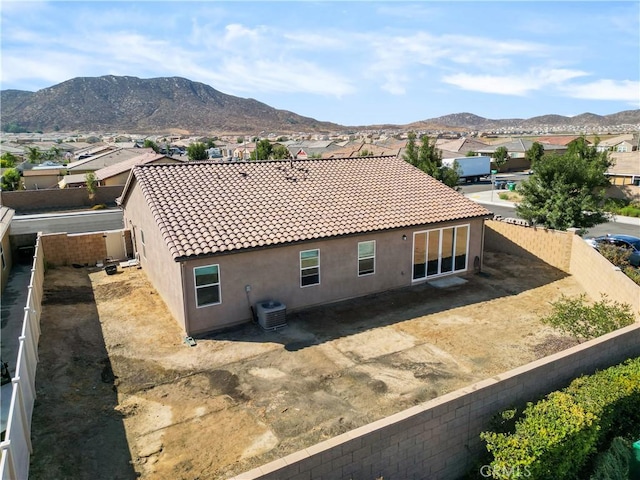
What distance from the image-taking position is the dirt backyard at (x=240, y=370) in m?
9.13

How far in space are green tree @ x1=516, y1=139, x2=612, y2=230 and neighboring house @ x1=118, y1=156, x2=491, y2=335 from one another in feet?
20.2

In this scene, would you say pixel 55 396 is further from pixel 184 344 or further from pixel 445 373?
pixel 445 373

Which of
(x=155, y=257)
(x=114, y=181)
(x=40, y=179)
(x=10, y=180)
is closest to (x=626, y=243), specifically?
(x=155, y=257)

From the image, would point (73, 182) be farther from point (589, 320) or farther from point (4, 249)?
point (589, 320)

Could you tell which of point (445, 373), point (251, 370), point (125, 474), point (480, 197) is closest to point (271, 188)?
point (251, 370)

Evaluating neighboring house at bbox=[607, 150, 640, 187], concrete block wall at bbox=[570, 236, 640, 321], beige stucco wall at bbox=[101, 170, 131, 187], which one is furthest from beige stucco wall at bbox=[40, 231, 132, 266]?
neighboring house at bbox=[607, 150, 640, 187]

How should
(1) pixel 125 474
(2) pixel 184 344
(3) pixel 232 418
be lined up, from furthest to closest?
(2) pixel 184 344 → (3) pixel 232 418 → (1) pixel 125 474

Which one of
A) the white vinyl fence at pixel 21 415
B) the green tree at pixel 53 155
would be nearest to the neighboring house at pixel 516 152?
the white vinyl fence at pixel 21 415

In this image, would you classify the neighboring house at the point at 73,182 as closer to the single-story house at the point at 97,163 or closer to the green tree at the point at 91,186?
the green tree at the point at 91,186

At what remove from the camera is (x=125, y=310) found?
16422 millimetres

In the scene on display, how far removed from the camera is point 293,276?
52.5ft

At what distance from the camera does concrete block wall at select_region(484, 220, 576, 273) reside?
21.0 metres

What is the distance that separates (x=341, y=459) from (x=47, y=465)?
528 centimetres

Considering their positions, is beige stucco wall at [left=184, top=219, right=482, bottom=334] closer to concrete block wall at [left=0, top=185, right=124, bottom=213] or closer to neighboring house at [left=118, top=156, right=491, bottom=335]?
neighboring house at [left=118, top=156, right=491, bottom=335]
